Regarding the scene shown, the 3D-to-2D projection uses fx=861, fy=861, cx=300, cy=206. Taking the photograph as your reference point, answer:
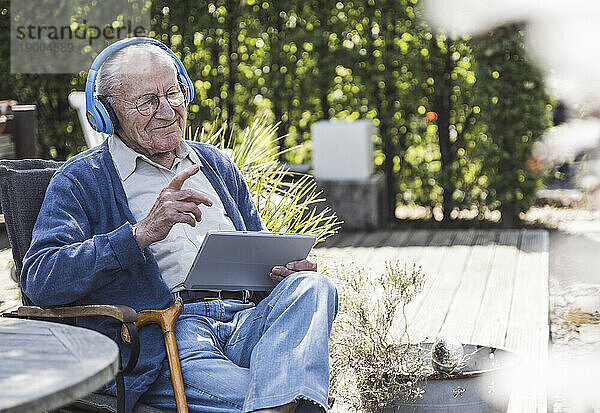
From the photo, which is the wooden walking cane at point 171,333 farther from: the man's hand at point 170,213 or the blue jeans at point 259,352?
the man's hand at point 170,213

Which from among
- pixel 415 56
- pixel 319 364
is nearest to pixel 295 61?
pixel 415 56

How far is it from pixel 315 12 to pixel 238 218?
434cm

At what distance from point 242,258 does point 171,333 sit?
27 cm

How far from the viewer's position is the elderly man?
1882 mm

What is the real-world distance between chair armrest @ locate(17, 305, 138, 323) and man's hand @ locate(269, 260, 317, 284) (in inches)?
16.4

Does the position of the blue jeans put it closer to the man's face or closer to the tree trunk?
the man's face

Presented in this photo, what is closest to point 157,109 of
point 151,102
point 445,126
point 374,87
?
point 151,102

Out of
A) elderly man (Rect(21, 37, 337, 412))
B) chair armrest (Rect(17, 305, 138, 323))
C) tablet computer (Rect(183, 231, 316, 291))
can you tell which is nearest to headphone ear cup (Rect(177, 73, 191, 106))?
elderly man (Rect(21, 37, 337, 412))

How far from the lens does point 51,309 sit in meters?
2.05

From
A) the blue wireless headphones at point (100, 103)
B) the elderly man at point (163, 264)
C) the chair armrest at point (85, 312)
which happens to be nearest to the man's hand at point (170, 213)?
the elderly man at point (163, 264)

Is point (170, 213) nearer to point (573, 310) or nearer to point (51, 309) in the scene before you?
point (51, 309)

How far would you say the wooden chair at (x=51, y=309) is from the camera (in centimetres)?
193

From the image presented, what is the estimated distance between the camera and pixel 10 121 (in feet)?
12.8

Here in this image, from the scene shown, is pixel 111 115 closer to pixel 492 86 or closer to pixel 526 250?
pixel 526 250
